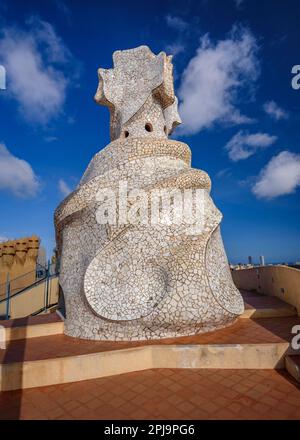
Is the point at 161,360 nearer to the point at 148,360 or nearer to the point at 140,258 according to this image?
the point at 148,360

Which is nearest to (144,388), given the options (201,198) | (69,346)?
(69,346)

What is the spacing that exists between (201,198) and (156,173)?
110 cm

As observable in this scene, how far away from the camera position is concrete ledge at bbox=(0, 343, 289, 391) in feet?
13.4

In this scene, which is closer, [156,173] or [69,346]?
[69,346]

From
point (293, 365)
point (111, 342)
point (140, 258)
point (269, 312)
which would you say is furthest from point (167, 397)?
point (269, 312)

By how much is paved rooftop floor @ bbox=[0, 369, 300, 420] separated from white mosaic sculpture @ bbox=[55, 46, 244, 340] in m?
0.99

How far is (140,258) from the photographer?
5250 mm

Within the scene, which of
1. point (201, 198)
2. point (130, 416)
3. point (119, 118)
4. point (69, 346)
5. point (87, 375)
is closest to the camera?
point (130, 416)

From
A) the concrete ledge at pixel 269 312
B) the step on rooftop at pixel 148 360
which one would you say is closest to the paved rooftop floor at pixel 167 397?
the step on rooftop at pixel 148 360

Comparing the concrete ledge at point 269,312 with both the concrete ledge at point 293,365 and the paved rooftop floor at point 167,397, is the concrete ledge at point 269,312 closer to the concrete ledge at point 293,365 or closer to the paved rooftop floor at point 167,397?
the concrete ledge at point 293,365

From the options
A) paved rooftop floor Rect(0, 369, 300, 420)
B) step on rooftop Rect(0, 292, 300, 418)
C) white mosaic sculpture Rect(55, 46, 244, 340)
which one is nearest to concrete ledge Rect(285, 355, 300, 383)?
step on rooftop Rect(0, 292, 300, 418)

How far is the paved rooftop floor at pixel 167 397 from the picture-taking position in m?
3.19

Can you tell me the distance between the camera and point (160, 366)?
14.4 feet

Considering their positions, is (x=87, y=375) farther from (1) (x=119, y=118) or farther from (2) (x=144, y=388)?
(1) (x=119, y=118)
